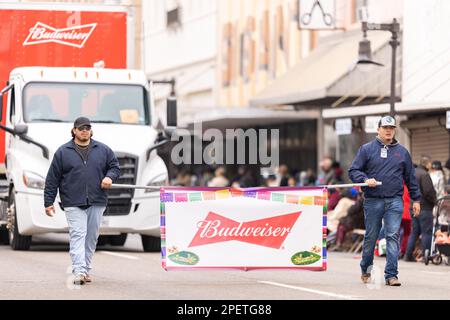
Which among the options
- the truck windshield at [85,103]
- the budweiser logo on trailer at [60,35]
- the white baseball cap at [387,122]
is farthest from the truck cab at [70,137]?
the white baseball cap at [387,122]

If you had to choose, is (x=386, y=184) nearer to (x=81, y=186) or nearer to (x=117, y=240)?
(x=81, y=186)

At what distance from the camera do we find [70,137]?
22.0 meters

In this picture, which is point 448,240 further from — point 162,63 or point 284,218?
point 162,63

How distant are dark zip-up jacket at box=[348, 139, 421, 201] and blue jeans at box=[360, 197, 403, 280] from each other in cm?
9

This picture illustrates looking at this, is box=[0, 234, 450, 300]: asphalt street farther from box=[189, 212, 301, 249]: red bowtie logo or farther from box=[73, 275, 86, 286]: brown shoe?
box=[189, 212, 301, 249]: red bowtie logo

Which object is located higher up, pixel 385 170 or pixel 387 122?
pixel 387 122

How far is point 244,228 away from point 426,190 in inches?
300

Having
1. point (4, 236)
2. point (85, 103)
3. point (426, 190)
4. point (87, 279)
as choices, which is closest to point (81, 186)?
point (87, 279)

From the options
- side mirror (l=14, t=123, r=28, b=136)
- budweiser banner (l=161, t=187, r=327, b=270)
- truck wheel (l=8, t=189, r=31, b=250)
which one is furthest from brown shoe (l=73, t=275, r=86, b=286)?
truck wheel (l=8, t=189, r=31, b=250)

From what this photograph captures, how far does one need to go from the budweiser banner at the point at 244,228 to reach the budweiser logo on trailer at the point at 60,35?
8.76 metres

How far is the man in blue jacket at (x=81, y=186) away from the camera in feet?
50.5

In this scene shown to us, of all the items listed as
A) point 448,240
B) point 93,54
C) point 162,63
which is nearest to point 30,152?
point 93,54

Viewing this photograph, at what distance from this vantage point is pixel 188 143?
46938 millimetres

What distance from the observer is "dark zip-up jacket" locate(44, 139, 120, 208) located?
15.5m
